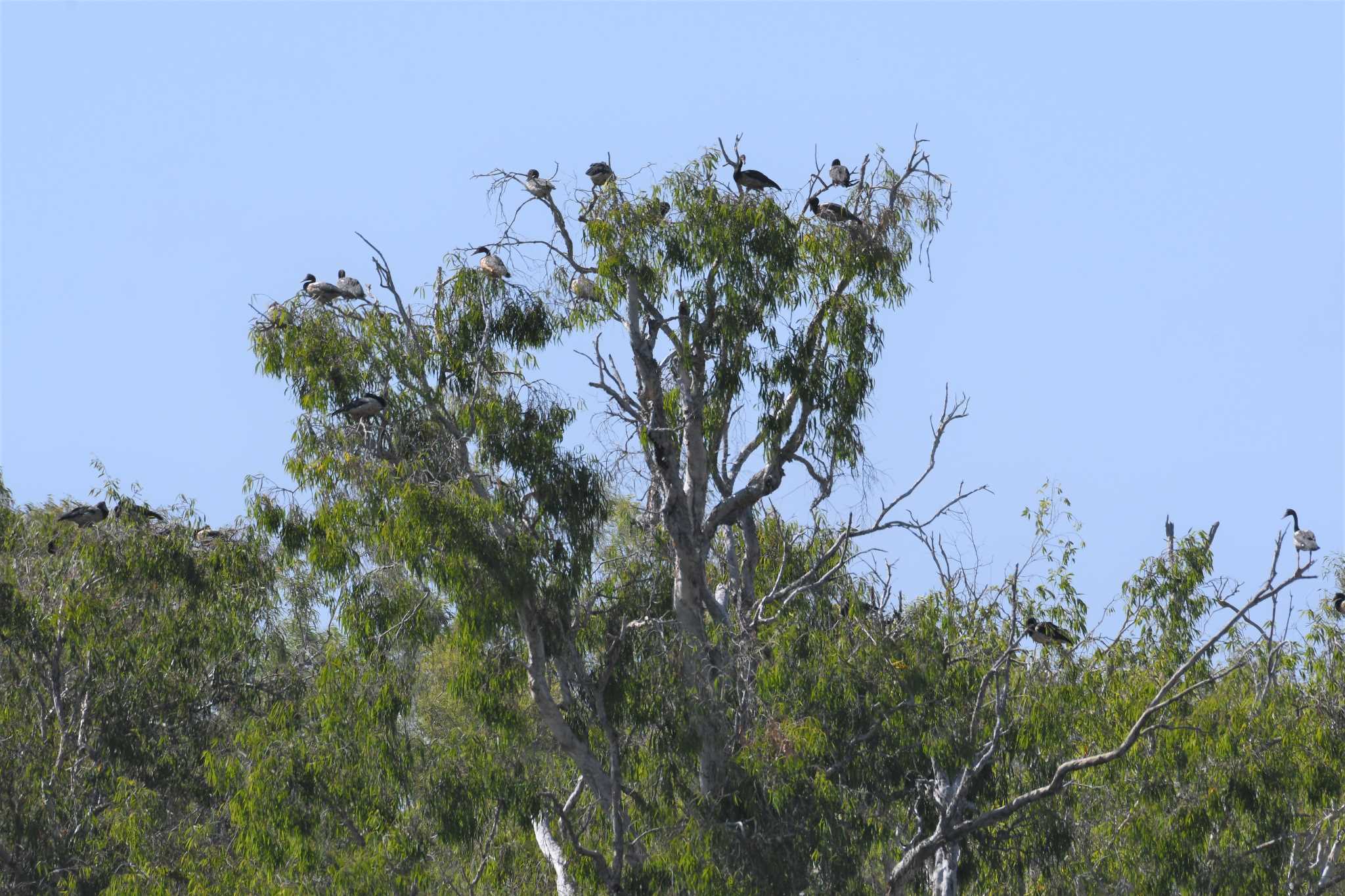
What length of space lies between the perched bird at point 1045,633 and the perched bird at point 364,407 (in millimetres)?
5610

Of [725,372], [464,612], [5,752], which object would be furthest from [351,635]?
[5,752]

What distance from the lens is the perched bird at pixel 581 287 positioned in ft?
49.5

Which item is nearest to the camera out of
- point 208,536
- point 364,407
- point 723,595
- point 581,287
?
point 364,407

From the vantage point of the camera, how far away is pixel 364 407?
14273 mm

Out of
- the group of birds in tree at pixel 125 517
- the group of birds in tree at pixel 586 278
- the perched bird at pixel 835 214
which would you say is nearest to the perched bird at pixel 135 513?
the group of birds in tree at pixel 125 517

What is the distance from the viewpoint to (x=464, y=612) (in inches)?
544

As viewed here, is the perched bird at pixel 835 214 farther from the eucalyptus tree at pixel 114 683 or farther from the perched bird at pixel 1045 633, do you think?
the eucalyptus tree at pixel 114 683

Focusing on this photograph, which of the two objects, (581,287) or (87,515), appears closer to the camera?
(581,287)

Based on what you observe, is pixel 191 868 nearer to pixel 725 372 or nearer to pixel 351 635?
pixel 351 635

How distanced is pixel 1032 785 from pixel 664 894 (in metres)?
3.19

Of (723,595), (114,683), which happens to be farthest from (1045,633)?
(114,683)

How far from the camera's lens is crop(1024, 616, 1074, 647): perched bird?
14.8 metres

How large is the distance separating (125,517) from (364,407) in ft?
15.8

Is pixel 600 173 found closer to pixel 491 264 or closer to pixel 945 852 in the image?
pixel 491 264
